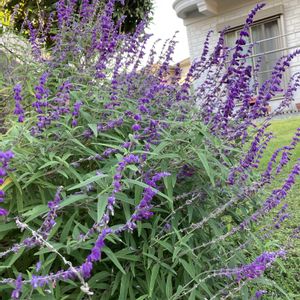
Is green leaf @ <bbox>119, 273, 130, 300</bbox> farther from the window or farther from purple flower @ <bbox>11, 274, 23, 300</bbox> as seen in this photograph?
the window

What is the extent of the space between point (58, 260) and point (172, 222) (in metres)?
0.53

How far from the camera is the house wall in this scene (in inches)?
446

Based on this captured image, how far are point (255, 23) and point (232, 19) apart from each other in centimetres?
73

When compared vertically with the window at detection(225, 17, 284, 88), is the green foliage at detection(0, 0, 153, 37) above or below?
above

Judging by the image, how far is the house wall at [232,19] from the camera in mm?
11328

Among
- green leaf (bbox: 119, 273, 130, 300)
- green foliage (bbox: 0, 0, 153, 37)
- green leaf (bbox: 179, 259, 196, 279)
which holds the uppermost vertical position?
green foliage (bbox: 0, 0, 153, 37)

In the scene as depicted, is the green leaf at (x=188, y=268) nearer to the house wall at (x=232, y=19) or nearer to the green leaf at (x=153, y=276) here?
the green leaf at (x=153, y=276)

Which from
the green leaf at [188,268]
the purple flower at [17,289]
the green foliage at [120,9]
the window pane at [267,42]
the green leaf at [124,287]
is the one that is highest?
the green foliage at [120,9]

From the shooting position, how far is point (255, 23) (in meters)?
12.1

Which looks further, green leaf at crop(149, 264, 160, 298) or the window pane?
the window pane

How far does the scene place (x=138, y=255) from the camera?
1791 millimetres

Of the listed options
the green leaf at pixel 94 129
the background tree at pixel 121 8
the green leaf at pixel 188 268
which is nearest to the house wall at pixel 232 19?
the background tree at pixel 121 8

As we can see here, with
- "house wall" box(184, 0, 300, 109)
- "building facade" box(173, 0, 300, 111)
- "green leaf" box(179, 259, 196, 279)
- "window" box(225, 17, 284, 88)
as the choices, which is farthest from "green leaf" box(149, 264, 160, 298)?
"window" box(225, 17, 284, 88)

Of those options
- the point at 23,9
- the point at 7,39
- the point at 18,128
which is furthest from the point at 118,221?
the point at 23,9
